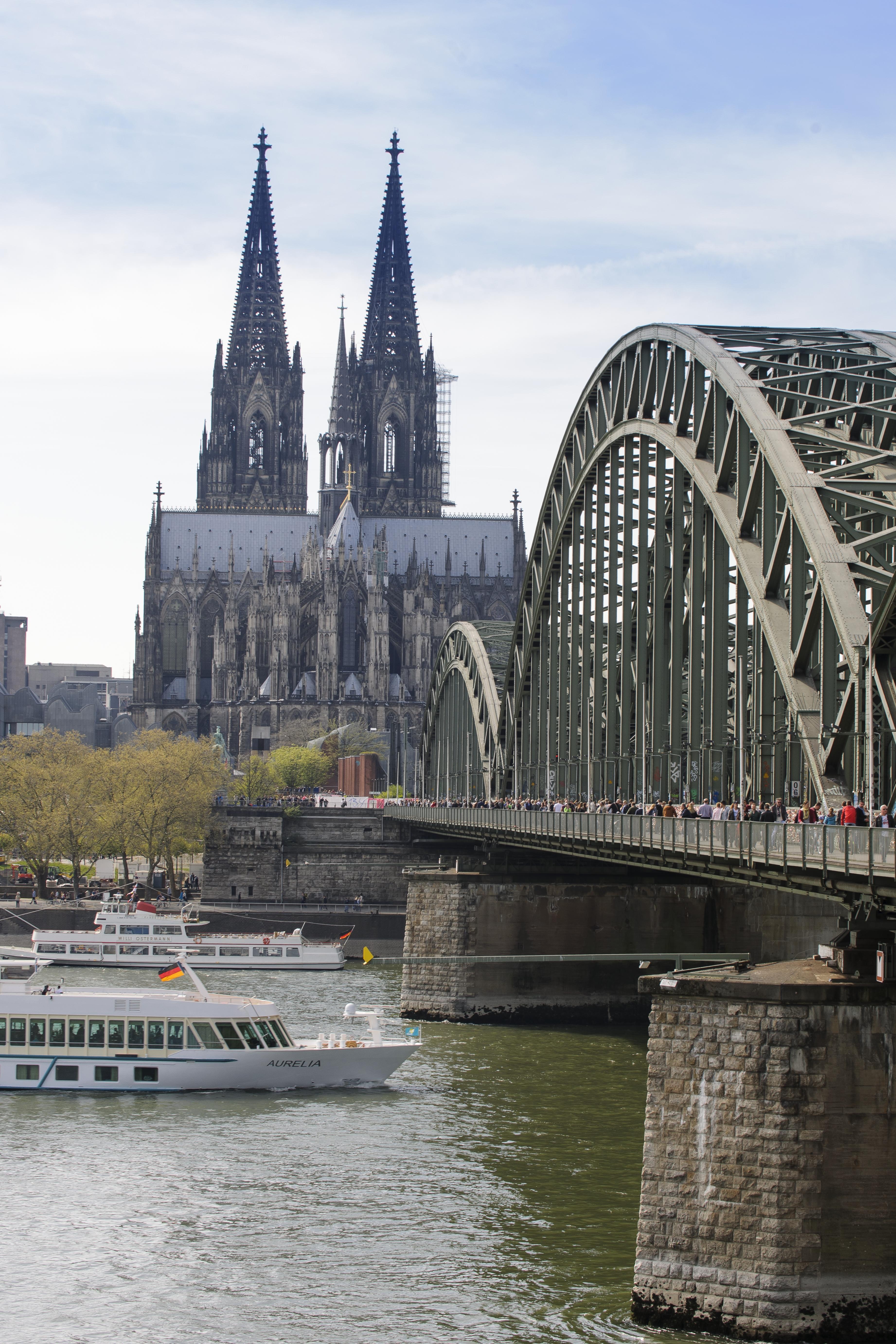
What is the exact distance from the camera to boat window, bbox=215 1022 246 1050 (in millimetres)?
43312

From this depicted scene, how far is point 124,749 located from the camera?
113 meters

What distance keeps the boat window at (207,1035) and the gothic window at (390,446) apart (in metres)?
144

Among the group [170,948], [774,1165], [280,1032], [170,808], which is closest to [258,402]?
[170,808]

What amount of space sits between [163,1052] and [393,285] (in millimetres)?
147941

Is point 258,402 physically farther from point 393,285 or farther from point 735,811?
point 735,811

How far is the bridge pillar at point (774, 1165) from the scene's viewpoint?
72.1 feet

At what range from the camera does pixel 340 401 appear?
184m

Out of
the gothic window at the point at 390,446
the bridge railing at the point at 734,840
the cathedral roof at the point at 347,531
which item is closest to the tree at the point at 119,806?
the bridge railing at the point at 734,840

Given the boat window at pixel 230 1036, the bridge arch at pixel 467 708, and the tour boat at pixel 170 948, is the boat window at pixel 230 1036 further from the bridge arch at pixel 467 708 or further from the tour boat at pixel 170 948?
the bridge arch at pixel 467 708

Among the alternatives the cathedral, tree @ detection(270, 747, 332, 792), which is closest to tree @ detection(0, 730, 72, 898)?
tree @ detection(270, 747, 332, 792)

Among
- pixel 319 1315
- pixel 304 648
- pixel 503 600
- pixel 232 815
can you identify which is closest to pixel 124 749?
pixel 232 815

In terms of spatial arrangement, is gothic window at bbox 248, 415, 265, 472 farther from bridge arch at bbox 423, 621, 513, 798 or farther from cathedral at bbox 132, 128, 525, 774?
bridge arch at bbox 423, 621, 513, 798

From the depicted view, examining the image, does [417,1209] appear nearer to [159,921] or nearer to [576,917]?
[576,917]

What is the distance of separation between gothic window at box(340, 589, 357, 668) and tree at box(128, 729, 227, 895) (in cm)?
5830
